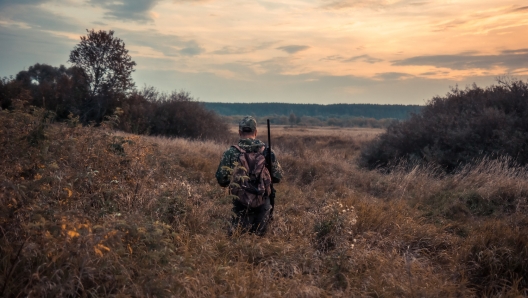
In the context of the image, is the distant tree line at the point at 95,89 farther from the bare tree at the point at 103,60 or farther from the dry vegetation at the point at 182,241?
the dry vegetation at the point at 182,241

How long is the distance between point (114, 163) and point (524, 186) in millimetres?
8101

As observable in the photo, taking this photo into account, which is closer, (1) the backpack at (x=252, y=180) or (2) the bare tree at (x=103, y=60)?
(1) the backpack at (x=252, y=180)

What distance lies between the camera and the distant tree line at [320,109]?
117375 millimetres

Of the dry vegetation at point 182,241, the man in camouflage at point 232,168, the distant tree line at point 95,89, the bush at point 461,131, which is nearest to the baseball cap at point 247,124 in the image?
the man in camouflage at point 232,168

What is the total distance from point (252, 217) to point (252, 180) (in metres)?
0.54

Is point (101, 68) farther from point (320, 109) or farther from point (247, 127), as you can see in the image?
point (320, 109)

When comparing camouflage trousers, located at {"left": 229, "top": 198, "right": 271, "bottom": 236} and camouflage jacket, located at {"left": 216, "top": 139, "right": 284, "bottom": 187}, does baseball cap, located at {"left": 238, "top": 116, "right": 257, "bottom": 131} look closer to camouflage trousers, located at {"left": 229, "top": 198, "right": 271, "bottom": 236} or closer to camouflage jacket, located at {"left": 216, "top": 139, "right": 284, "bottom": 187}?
camouflage jacket, located at {"left": 216, "top": 139, "right": 284, "bottom": 187}

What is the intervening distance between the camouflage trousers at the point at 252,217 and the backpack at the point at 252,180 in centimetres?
14

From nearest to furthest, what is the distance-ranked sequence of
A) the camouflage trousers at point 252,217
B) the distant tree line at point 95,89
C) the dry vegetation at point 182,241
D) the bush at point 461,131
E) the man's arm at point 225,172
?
the dry vegetation at point 182,241 → the man's arm at point 225,172 → the camouflage trousers at point 252,217 → the bush at point 461,131 → the distant tree line at point 95,89

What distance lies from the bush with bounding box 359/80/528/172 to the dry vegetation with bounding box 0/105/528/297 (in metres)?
5.88

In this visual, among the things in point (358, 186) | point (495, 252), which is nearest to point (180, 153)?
point (358, 186)

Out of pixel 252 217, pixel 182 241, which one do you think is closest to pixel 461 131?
pixel 252 217

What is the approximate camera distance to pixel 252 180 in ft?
18.3

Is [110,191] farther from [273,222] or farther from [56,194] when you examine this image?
[273,222]
